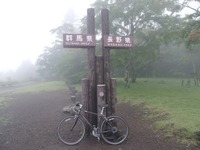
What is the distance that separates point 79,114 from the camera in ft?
20.9

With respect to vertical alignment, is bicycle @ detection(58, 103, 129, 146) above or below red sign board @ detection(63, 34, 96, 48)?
below

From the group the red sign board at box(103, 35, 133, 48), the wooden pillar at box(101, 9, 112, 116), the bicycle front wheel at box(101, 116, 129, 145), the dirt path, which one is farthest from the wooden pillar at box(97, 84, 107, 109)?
the red sign board at box(103, 35, 133, 48)

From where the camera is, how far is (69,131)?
22.1 ft

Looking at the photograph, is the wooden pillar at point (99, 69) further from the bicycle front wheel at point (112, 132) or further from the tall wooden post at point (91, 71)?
the bicycle front wheel at point (112, 132)

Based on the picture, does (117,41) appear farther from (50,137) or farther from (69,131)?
(50,137)

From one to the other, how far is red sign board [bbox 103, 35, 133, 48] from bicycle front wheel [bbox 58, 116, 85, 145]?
86.8 inches

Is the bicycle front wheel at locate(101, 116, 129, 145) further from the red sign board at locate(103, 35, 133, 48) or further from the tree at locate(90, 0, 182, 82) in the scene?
the tree at locate(90, 0, 182, 82)

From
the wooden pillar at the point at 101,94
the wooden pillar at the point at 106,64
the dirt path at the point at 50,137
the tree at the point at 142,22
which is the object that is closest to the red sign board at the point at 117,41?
the wooden pillar at the point at 106,64

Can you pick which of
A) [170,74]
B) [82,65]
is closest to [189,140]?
[82,65]

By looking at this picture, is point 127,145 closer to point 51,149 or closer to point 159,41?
point 51,149

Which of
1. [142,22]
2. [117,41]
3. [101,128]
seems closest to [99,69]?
[117,41]

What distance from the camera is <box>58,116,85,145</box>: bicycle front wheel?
6.22 meters

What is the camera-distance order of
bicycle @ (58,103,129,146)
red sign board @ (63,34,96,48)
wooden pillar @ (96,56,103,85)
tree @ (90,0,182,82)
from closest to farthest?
bicycle @ (58,103,129,146) → red sign board @ (63,34,96,48) → wooden pillar @ (96,56,103,85) → tree @ (90,0,182,82)

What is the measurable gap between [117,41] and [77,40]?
1115mm
